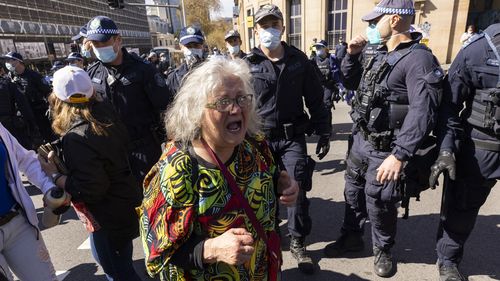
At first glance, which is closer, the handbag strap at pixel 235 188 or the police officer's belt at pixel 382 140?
the handbag strap at pixel 235 188

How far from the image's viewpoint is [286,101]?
9.99 ft

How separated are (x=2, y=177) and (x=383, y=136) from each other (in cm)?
275

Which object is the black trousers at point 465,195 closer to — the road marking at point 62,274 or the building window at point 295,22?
the road marking at point 62,274

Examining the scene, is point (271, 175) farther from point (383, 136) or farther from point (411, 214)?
point (411, 214)

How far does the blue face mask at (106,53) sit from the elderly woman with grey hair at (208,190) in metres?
1.98

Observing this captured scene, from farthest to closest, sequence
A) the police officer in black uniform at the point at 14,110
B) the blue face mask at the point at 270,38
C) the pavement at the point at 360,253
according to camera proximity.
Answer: the police officer in black uniform at the point at 14,110, the blue face mask at the point at 270,38, the pavement at the point at 360,253

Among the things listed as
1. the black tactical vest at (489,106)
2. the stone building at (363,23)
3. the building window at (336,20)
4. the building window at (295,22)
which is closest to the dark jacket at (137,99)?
the black tactical vest at (489,106)

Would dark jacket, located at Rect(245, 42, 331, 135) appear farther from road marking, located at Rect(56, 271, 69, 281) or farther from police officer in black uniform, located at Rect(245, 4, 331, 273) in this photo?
road marking, located at Rect(56, 271, 69, 281)

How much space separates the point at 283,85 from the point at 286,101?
16cm

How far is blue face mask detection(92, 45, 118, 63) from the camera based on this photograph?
→ 312 centimetres

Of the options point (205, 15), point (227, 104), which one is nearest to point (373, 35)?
point (227, 104)

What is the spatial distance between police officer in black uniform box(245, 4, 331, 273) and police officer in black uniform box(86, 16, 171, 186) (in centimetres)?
106

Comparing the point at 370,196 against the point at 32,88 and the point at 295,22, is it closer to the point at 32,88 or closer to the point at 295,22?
the point at 32,88

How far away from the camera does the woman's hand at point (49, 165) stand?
2.13m
